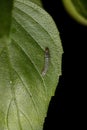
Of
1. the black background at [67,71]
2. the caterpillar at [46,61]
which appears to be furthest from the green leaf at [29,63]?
the black background at [67,71]

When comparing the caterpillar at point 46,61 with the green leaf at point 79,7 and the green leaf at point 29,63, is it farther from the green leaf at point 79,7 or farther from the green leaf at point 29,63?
the green leaf at point 79,7

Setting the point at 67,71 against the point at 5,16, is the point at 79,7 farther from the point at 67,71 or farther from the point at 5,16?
the point at 67,71

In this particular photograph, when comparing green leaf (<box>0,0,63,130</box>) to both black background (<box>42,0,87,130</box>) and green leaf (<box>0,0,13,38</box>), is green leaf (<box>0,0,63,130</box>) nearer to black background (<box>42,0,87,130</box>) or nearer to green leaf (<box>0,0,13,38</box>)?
green leaf (<box>0,0,13,38</box>)

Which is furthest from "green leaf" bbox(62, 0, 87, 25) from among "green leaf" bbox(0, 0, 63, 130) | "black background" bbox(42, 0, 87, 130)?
"black background" bbox(42, 0, 87, 130)

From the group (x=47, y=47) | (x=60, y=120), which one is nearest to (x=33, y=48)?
(x=47, y=47)

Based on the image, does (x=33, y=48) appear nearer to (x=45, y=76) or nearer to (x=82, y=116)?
(x=45, y=76)
